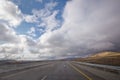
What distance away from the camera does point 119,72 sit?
21.4 m
